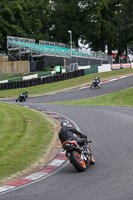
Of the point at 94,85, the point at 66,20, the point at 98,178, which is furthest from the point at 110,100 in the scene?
the point at 66,20

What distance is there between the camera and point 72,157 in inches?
366

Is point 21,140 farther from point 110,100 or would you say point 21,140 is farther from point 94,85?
point 94,85

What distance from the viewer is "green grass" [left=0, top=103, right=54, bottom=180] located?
10.3 metres

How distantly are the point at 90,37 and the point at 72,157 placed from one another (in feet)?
247

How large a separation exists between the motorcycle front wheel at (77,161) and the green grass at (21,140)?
1438 millimetres

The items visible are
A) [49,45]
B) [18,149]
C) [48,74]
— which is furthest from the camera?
[49,45]

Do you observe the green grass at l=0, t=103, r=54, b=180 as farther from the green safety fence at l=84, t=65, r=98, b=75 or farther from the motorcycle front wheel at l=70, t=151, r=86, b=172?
the green safety fence at l=84, t=65, r=98, b=75

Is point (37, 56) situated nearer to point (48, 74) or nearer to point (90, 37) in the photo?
point (48, 74)

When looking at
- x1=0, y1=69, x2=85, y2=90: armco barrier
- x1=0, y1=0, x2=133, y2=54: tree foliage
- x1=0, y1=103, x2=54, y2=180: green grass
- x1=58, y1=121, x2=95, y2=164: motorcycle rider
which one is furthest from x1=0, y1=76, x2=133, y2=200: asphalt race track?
x1=0, y1=0, x2=133, y2=54: tree foliage

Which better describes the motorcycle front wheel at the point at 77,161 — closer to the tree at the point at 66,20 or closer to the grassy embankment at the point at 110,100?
the grassy embankment at the point at 110,100

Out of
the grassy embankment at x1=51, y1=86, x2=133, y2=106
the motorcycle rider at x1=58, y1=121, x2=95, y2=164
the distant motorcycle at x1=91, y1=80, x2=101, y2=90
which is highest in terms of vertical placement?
the motorcycle rider at x1=58, y1=121, x2=95, y2=164

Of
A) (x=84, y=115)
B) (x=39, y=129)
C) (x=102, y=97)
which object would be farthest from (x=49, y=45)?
(x=39, y=129)

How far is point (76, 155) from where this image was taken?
9.36 m

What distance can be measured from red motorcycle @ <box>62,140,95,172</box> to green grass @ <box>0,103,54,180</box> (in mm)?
1337
